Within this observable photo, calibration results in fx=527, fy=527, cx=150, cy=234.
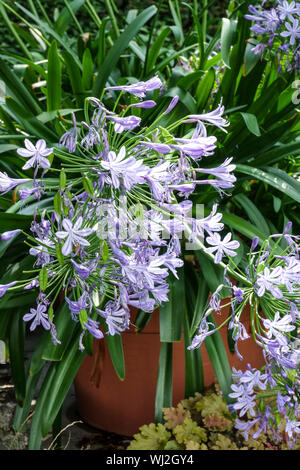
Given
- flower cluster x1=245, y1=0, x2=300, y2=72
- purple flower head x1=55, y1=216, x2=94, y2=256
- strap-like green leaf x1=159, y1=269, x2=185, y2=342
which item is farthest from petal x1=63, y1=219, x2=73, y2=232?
flower cluster x1=245, y1=0, x2=300, y2=72

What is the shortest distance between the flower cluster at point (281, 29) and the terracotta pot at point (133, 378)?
2.66 feet

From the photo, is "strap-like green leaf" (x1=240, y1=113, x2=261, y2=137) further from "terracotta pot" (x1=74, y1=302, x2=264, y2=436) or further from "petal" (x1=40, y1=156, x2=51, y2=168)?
"petal" (x1=40, y1=156, x2=51, y2=168)

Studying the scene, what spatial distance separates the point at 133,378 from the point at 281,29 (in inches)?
45.5

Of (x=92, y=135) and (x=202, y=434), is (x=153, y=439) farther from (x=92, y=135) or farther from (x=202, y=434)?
Result: (x=92, y=135)

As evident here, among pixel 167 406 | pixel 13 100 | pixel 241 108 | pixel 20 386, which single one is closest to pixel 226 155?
pixel 241 108

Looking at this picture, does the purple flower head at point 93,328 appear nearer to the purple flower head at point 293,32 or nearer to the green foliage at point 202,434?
the green foliage at point 202,434

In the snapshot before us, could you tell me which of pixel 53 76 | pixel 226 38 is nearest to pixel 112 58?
pixel 53 76

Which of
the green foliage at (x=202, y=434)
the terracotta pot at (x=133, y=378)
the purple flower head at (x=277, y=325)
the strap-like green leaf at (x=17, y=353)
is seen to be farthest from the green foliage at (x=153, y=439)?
the purple flower head at (x=277, y=325)

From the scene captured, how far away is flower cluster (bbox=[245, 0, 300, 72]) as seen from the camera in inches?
56.6

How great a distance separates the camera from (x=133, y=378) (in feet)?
5.53

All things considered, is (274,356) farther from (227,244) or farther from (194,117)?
(194,117)

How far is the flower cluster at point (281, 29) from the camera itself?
1438mm

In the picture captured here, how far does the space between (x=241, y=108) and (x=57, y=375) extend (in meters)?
1.06

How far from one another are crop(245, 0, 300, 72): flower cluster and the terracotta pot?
31.9 inches
